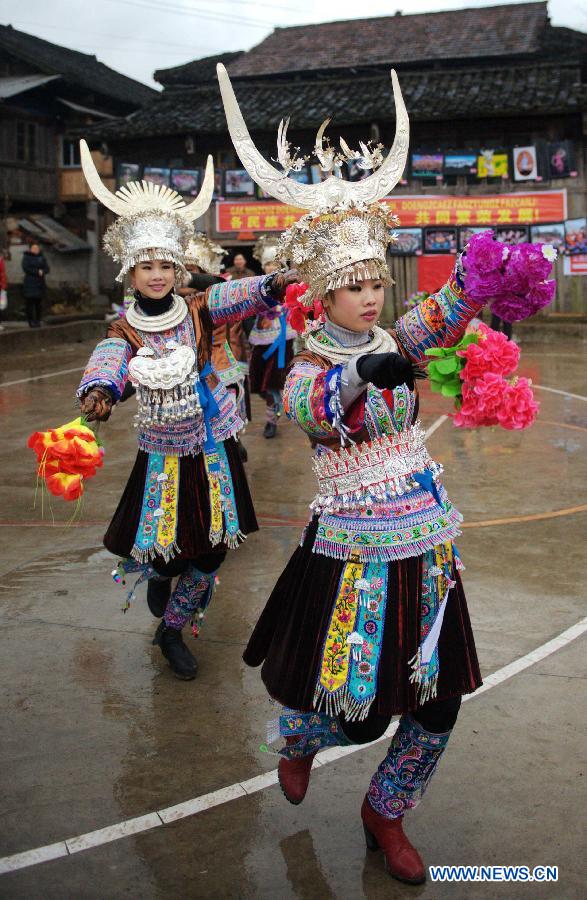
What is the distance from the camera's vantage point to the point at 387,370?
108 inches

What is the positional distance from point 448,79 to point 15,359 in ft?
44.3

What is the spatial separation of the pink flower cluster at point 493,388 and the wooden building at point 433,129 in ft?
68.4

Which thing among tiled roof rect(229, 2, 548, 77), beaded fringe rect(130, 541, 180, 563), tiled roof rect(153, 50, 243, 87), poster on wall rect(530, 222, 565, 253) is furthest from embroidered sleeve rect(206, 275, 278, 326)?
tiled roof rect(153, 50, 243, 87)

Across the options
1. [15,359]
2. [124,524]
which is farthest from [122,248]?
[15,359]

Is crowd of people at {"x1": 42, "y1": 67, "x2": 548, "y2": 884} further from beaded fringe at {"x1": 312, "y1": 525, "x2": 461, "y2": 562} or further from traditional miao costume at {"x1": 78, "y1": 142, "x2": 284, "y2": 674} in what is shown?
traditional miao costume at {"x1": 78, "y1": 142, "x2": 284, "y2": 674}

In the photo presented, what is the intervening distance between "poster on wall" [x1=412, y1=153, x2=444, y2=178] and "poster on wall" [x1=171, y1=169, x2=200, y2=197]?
18.3 ft

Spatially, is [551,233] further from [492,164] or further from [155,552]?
[155,552]

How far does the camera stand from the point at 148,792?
372 centimetres

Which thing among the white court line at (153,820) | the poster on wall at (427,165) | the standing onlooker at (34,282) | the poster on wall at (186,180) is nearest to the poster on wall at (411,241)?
the poster on wall at (427,165)

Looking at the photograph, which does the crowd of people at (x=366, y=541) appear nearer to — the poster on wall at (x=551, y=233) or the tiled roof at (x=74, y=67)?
the poster on wall at (x=551, y=233)

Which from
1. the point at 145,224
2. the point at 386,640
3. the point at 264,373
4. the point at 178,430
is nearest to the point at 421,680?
the point at 386,640

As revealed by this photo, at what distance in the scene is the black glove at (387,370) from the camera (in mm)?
2725

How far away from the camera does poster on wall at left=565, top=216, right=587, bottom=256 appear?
22.8 m

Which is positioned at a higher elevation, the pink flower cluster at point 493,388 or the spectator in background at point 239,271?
the spectator in background at point 239,271
